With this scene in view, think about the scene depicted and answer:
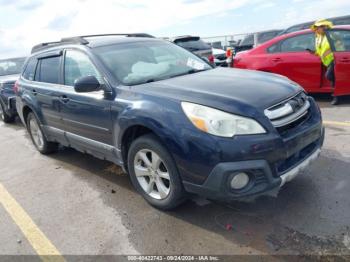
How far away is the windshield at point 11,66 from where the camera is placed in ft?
36.2

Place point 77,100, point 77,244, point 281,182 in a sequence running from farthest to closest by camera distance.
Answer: point 77,100 → point 77,244 → point 281,182

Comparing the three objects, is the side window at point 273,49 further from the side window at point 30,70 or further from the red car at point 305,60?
the side window at point 30,70

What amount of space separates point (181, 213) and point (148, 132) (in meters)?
0.85

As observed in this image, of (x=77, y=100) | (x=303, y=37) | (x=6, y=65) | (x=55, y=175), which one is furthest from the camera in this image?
(x=6, y=65)

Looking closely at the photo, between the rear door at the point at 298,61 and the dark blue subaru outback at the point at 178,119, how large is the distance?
336 cm

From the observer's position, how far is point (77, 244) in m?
3.31

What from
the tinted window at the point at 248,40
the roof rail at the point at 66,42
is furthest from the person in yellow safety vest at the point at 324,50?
the tinted window at the point at 248,40

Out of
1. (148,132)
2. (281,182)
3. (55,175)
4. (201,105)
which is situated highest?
(201,105)

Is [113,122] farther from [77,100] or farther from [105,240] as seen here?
[105,240]

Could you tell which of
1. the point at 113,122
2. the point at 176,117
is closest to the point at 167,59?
the point at 113,122

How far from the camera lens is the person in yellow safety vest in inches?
267

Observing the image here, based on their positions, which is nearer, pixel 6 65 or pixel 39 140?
pixel 39 140

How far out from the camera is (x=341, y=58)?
6.70 metres

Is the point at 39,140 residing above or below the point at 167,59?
below
